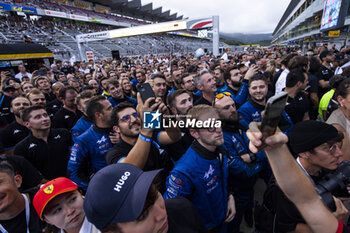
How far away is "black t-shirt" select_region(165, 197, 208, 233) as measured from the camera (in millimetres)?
1260

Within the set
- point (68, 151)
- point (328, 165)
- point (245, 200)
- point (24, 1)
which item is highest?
point (24, 1)

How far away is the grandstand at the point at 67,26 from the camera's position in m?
23.8

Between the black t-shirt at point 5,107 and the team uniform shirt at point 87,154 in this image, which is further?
the black t-shirt at point 5,107

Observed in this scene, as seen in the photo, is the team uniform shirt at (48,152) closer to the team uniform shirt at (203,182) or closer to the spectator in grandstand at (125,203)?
the team uniform shirt at (203,182)

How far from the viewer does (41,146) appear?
2828 mm

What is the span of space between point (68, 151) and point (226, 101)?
2844 mm

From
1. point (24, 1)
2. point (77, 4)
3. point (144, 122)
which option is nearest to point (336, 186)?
point (144, 122)

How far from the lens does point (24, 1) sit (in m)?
31.2

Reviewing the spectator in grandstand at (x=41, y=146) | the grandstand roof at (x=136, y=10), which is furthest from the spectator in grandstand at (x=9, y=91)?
the grandstand roof at (x=136, y=10)

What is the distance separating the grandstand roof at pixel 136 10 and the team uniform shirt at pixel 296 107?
2282 inches

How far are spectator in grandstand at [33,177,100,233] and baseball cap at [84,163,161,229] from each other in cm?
61

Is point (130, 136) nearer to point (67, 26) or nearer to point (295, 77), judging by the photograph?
point (295, 77)

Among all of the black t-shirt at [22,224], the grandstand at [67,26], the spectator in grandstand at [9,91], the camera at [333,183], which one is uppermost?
the grandstand at [67,26]

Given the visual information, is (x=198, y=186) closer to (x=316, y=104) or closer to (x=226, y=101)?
(x=226, y=101)
